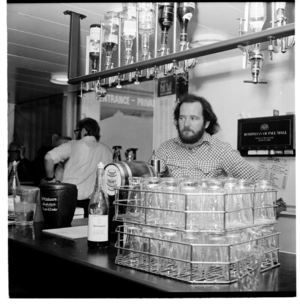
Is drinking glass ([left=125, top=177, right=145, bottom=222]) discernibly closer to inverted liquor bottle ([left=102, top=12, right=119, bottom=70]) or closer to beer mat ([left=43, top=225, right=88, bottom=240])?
beer mat ([left=43, top=225, right=88, bottom=240])

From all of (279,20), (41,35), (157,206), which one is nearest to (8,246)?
(157,206)

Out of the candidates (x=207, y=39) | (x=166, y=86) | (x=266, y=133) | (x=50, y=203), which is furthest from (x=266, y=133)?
(x=50, y=203)

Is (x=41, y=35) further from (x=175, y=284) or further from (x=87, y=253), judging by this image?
(x=175, y=284)

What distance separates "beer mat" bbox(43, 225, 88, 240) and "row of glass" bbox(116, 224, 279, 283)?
41 cm

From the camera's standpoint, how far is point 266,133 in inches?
118

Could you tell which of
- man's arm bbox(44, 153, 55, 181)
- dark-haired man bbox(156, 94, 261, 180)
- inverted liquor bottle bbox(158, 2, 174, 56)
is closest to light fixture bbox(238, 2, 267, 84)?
inverted liquor bottle bbox(158, 2, 174, 56)

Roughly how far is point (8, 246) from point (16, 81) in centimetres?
346

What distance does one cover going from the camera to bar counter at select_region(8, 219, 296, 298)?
92cm

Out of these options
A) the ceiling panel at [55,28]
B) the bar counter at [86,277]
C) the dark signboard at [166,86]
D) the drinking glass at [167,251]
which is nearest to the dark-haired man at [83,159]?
the ceiling panel at [55,28]

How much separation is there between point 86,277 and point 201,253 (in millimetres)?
364

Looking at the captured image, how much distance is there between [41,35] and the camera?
10.2 ft

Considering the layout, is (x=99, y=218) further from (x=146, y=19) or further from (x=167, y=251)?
(x=146, y=19)

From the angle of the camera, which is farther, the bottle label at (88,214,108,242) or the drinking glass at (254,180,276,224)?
the bottle label at (88,214,108,242)
